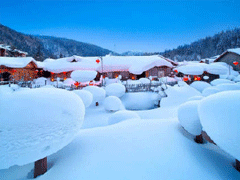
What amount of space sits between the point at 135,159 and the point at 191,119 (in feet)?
6.26

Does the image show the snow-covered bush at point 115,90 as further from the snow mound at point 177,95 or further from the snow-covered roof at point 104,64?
the snow-covered roof at point 104,64

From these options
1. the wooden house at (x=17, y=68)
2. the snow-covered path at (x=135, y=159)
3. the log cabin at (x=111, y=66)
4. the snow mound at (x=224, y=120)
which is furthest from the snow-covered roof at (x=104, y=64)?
the snow mound at (x=224, y=120)

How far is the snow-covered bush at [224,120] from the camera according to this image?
2.02m

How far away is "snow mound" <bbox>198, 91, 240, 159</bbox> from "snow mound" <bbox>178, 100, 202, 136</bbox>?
81cm

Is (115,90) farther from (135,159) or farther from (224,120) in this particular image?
(224,120)

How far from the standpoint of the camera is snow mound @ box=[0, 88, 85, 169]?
6.84 feet

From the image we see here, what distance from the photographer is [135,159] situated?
280 cm

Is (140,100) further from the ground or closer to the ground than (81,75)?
closer to the ground

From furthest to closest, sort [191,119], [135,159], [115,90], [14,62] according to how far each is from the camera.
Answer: [14,62]
[115,90]
[191,119]
[135,159]

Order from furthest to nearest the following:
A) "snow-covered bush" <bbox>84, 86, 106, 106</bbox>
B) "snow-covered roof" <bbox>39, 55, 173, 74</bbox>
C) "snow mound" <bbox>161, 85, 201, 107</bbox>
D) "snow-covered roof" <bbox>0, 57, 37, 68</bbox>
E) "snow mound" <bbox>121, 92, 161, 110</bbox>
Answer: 1. "snow-covered roof" <bbox>39, 55, 173, 74</bbox>
2. "snow-covered roof" <bbox>0, 57, 37, 68</bbox>
3. "snow mound" <bbox>121, 92, 161, 110</bbox>
4. "snow mound" <bbox>161, 85, 201, 107</bbox>
5. "snow-covered bush" <bbox>84, 86, 106, 106</bbox>

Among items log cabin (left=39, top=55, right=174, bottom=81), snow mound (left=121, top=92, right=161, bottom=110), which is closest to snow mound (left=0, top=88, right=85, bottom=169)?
snow mound (left=121, top=92, right=161, bottom=110)

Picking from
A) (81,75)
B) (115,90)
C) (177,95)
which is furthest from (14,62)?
(177,95)

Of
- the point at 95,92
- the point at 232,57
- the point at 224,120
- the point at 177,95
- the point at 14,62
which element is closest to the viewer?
the point at 224,120

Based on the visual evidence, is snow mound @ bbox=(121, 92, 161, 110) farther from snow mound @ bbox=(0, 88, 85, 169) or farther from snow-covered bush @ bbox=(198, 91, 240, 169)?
snow mound @ bbox=(0, 88, 85, 169)
